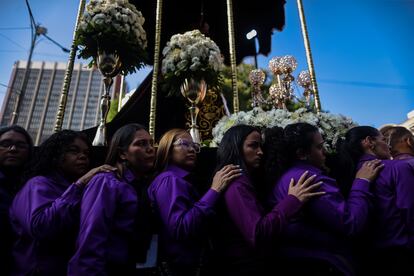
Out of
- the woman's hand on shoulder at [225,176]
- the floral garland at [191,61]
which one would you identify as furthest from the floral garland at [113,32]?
the woman's hand on shoulder at [225,176]

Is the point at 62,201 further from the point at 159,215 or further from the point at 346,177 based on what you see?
the point at 346,177

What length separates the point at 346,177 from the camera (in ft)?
9.18

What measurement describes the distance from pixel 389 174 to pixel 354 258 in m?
0.70

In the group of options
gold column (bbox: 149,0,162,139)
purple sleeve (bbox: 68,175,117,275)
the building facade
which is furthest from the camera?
the building facade

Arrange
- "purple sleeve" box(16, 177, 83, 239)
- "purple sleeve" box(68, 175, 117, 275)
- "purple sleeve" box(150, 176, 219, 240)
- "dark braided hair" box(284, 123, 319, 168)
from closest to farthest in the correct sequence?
"purple sleeve" box(68, 175, 117, 275) < "purple sleeve" box(16, 177, 83, 239) < "purple sleeve" box(150, 176, 219, 240) < "dark braided hair" box(284, 123, 319, 168)

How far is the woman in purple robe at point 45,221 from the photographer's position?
2.02 metres

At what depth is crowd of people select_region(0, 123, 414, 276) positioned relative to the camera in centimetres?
205

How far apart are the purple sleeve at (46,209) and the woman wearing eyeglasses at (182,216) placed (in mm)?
585

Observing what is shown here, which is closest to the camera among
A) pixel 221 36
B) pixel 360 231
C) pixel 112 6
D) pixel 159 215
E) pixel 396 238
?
pixel 360 231

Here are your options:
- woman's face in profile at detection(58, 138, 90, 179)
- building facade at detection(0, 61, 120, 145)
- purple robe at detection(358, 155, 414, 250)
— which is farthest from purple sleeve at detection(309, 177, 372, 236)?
building facade at detection(0, 61, 120, 145)

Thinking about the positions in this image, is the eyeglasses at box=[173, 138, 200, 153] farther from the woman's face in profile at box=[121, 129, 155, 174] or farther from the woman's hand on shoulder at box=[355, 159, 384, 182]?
the woman's hand on shoulder at box=[355, 159, 384, 182]

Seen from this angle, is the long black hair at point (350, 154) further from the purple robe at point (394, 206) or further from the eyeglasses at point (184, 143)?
the eyeglasses at point (184, 143)

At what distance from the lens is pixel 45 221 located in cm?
200

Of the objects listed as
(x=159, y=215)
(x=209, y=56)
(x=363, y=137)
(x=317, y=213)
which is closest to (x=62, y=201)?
(x=159, y=215)
